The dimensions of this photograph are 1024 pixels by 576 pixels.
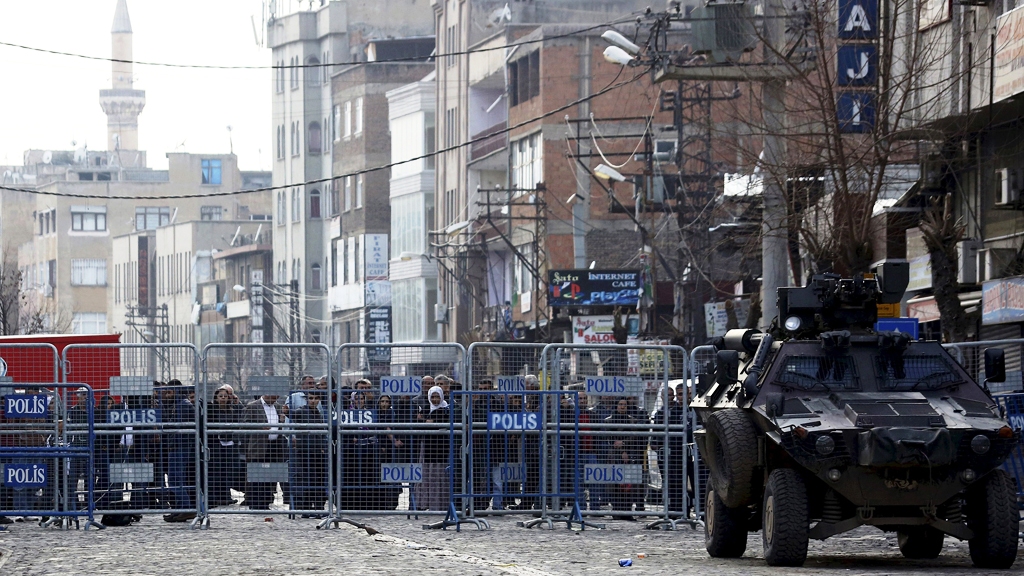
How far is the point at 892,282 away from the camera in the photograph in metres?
15.8

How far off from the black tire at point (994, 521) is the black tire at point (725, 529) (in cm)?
217

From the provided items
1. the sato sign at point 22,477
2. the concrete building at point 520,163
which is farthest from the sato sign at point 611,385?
the concrete building at point 520,163

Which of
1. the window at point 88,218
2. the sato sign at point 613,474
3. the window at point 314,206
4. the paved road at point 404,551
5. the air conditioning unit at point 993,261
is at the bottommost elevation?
the paved road at point 404,551

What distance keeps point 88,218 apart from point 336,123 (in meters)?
48.6

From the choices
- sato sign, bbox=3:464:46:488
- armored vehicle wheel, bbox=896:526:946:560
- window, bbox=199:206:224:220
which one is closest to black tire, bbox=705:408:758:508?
armored vehicle wheel, bbox=896:526:946:560

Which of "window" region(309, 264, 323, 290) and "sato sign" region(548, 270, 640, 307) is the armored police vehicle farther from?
"window" region(309, 264, 323, 290)

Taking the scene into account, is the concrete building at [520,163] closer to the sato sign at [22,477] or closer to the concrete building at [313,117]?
the concrete building at [313,117]

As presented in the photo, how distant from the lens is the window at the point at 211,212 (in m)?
140

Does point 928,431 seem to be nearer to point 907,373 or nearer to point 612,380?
point 907,373

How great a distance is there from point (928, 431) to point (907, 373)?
4.32 ft

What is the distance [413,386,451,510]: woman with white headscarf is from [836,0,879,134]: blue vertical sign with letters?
736 centimetres

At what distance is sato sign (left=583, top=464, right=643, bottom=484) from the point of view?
65.7 feet

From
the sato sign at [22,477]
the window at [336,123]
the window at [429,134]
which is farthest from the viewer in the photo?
the window at [336,123]

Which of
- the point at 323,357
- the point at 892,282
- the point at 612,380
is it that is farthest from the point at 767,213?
the point at 892,282
